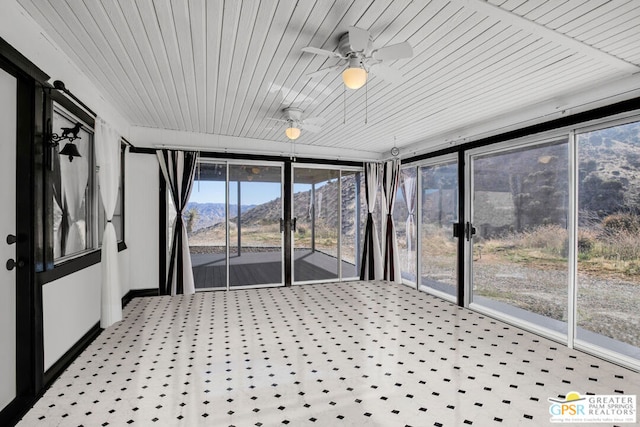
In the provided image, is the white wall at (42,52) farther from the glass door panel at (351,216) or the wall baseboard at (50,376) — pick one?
the glass door panel at (351,216)

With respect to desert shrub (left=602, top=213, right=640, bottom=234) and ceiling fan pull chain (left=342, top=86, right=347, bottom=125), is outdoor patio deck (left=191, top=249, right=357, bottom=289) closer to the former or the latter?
ceiling fan pull chain (left=342, top=86, right=347, bottom=125)

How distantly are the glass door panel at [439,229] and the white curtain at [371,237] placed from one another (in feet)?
2.96

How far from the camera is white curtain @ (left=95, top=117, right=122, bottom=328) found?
3283mm

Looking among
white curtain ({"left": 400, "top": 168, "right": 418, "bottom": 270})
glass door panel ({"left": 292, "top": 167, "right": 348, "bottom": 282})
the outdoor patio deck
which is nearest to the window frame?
the outdoor patio deck

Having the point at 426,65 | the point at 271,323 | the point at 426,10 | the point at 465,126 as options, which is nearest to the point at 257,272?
the point at 271,323

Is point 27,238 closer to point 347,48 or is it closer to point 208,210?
point 347,48

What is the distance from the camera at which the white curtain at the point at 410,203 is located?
5832mm

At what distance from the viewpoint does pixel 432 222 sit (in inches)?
217

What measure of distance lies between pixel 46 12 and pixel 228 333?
10.2ft

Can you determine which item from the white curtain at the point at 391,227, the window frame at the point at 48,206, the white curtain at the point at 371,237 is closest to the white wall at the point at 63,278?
the window frame at the point at 48,206

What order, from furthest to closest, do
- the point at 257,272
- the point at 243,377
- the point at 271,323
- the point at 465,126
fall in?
the point at 257,272, the point at 465,126, the point at 271,323, the point at 243,377

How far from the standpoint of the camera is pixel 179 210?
5.07m

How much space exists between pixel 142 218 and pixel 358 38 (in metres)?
4.46

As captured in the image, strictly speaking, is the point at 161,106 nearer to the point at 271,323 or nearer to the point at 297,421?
the point at 271,323
